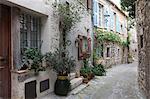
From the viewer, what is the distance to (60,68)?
318 inches

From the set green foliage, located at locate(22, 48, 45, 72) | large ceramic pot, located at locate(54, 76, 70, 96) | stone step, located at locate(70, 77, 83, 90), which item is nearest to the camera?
green foliage, located at locate(22, 48, 45, 72)

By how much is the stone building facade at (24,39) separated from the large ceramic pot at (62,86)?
0.22 meters

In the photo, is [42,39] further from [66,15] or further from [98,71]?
[98,71]

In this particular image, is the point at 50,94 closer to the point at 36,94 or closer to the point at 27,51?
the point at 36,94

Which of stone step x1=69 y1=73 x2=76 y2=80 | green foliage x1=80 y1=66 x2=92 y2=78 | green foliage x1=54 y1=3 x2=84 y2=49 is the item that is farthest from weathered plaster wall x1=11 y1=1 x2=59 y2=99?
green foliage x1=80 y1=66 x2=92 y2=78

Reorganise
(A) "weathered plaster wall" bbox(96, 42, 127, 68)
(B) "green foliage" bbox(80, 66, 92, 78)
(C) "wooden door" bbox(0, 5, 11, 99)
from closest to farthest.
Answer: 1. (C) "wooden door" bbox(0, 5, 11, 99)
2. (B) "green foliage" bbox(80, 66, 92, 78)
3. (A) "weathered plaster wall" bbox(96, 42, 127, 68)

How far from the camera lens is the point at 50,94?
8.09 m

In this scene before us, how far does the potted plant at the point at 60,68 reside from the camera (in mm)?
7926

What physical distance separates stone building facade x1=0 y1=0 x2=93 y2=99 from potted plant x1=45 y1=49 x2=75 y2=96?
0.79 ft

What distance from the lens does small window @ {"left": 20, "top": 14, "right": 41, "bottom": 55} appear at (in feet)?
23.5

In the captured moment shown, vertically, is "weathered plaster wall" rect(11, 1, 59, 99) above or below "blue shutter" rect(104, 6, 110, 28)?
below

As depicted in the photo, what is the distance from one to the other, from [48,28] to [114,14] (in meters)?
15.6

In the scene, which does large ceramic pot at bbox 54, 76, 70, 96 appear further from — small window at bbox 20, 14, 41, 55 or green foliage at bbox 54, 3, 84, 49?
green foliage at bbox 54, 3, 84, 49

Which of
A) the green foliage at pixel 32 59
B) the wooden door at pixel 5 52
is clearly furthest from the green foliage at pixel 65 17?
the wooden door at pixel 5 52
